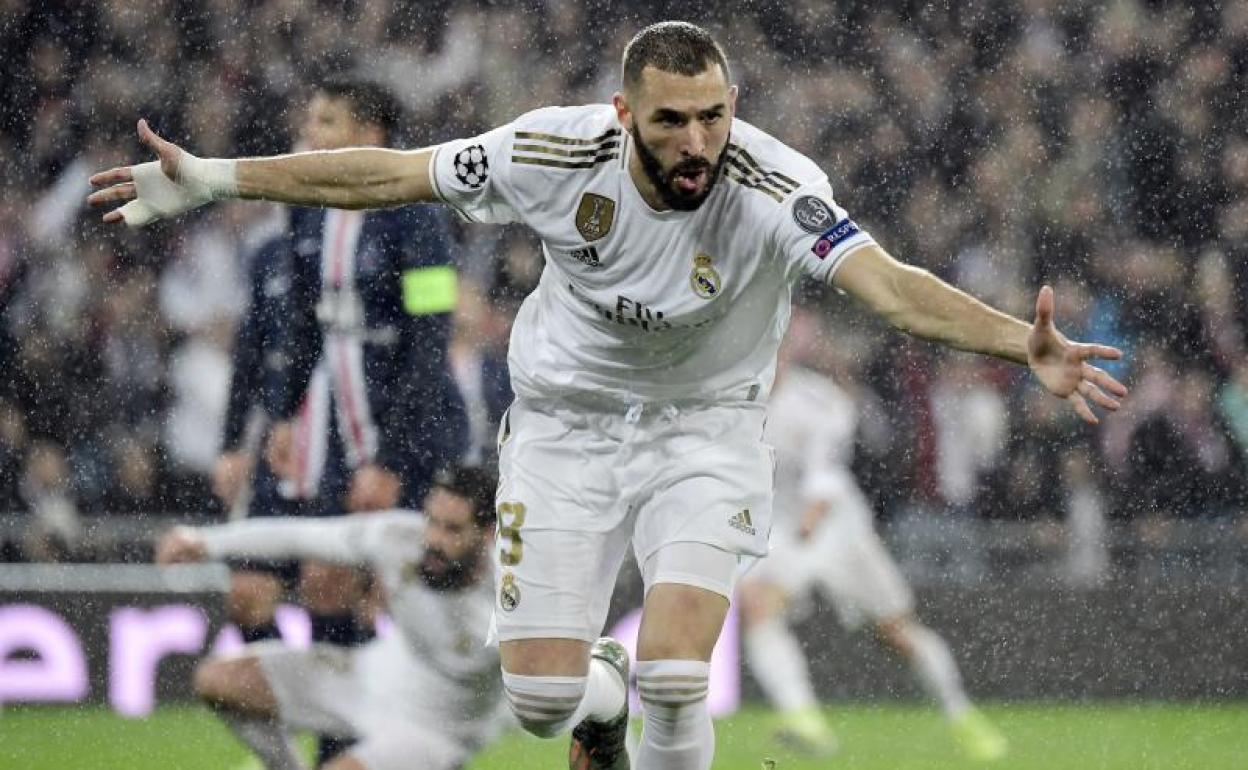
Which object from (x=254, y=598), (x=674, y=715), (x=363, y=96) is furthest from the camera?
(x=363, y=96)

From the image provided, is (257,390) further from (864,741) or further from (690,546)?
(864,741)

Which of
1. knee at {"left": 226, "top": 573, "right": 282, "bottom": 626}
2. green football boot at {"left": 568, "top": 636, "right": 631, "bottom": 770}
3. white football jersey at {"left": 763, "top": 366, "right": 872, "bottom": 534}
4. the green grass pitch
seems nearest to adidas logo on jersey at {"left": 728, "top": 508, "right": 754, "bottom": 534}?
green football boot at {"left": 568, "top": 636, "right": 631, "bottom": 770}

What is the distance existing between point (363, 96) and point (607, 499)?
5.94 feet

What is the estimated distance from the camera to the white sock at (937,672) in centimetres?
859

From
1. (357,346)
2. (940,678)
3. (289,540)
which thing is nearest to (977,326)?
(289,540)

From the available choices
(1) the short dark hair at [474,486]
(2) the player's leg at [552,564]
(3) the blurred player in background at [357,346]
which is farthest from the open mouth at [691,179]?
(3) the blurred player in background at [357,346]

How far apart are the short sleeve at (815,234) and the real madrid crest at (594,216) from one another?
38 cm

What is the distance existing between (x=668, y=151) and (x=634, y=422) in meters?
0.76

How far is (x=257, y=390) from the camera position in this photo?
679 centimetres

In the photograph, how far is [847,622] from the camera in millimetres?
9336

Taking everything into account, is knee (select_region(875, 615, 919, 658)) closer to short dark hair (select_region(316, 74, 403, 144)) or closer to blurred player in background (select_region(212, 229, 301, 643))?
blurred player in background (select_region(212, 229, 301, 643))

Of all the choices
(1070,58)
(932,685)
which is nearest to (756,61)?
(1070,58)

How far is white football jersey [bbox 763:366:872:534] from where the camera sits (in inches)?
352

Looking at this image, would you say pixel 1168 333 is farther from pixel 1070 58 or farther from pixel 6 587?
pixel 6 587
